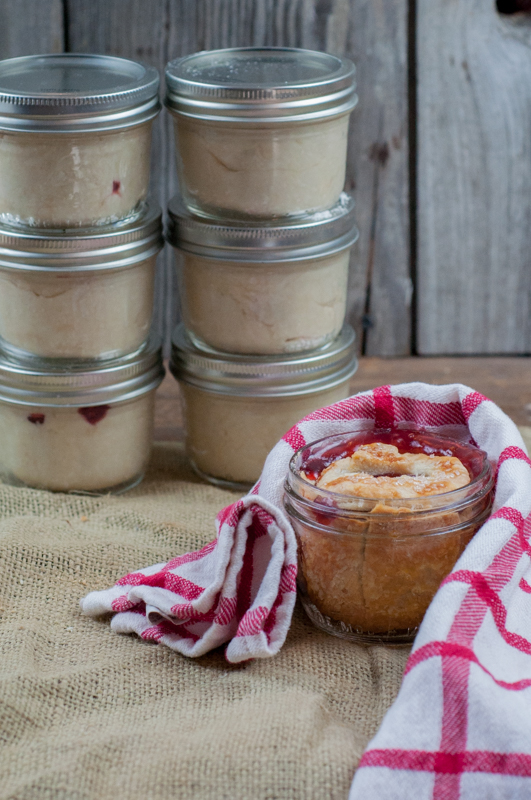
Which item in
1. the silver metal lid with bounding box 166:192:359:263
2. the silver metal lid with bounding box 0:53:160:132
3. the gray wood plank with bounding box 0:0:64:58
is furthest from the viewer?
the gray wood plank with bounding box 0:0:64:58

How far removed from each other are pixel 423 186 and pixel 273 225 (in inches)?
22.8

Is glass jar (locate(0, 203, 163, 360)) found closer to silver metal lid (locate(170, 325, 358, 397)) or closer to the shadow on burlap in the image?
silver metal lid (locate(170, 325, 358, 397))

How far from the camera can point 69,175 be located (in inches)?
42.5

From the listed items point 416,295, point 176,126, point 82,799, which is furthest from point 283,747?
point 416,295

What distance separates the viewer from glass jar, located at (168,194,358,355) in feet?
3.81

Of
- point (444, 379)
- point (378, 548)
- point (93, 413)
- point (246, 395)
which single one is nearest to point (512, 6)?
point (444, 379)

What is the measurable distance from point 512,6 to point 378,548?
112 cm

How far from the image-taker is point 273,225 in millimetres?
1159

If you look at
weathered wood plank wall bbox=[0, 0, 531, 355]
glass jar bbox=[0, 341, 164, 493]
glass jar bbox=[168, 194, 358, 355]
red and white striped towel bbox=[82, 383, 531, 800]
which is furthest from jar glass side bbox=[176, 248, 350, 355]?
weathered wood plank wall bbox=[0, 0, 531, 355]

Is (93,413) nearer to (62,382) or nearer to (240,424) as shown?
(62,382)

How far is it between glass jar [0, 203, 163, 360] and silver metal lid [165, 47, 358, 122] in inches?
6.6

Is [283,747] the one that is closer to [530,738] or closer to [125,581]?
[530,738]

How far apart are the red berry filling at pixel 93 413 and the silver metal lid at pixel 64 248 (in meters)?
0.18

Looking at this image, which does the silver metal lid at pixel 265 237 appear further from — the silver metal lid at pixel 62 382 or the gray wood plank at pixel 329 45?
the gray wood plank at pixel 329 45
